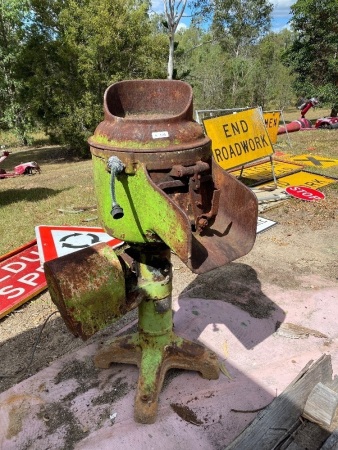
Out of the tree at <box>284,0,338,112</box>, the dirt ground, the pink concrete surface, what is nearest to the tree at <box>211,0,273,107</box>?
the tree at <box>284,0,338,112</box>

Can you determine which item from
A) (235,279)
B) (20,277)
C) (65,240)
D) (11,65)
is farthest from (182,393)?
(11,65)

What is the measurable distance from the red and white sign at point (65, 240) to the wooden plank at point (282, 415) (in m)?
2.66

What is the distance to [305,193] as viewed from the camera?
6.62 meters

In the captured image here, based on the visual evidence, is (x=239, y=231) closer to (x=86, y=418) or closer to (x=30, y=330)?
(x=86, y=418)

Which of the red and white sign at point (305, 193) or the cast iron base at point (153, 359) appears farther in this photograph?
the red and white sign at point (305, 193)

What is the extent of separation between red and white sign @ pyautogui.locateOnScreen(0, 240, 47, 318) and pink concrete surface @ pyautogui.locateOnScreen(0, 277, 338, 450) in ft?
3.60

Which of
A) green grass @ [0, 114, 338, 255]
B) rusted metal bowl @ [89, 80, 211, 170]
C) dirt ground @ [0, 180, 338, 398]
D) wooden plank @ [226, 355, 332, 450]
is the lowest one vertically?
dirt ground @ [0, 180, 338, 398]

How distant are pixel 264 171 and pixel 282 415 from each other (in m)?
6.66

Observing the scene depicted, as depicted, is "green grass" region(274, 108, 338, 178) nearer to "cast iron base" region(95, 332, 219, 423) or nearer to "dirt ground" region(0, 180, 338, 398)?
"dirt ground" region(0, 180, 338, 398)

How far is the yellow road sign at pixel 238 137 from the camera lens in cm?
604

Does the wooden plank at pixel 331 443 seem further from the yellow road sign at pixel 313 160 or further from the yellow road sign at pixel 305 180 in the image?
the yellow road sign at pixel 313 160

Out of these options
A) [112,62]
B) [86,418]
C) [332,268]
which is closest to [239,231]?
[86,418]

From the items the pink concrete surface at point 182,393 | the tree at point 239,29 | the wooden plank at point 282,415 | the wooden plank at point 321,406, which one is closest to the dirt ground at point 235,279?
the pink concrete surface at point 182,393

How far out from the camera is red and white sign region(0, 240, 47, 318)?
3.63 m
